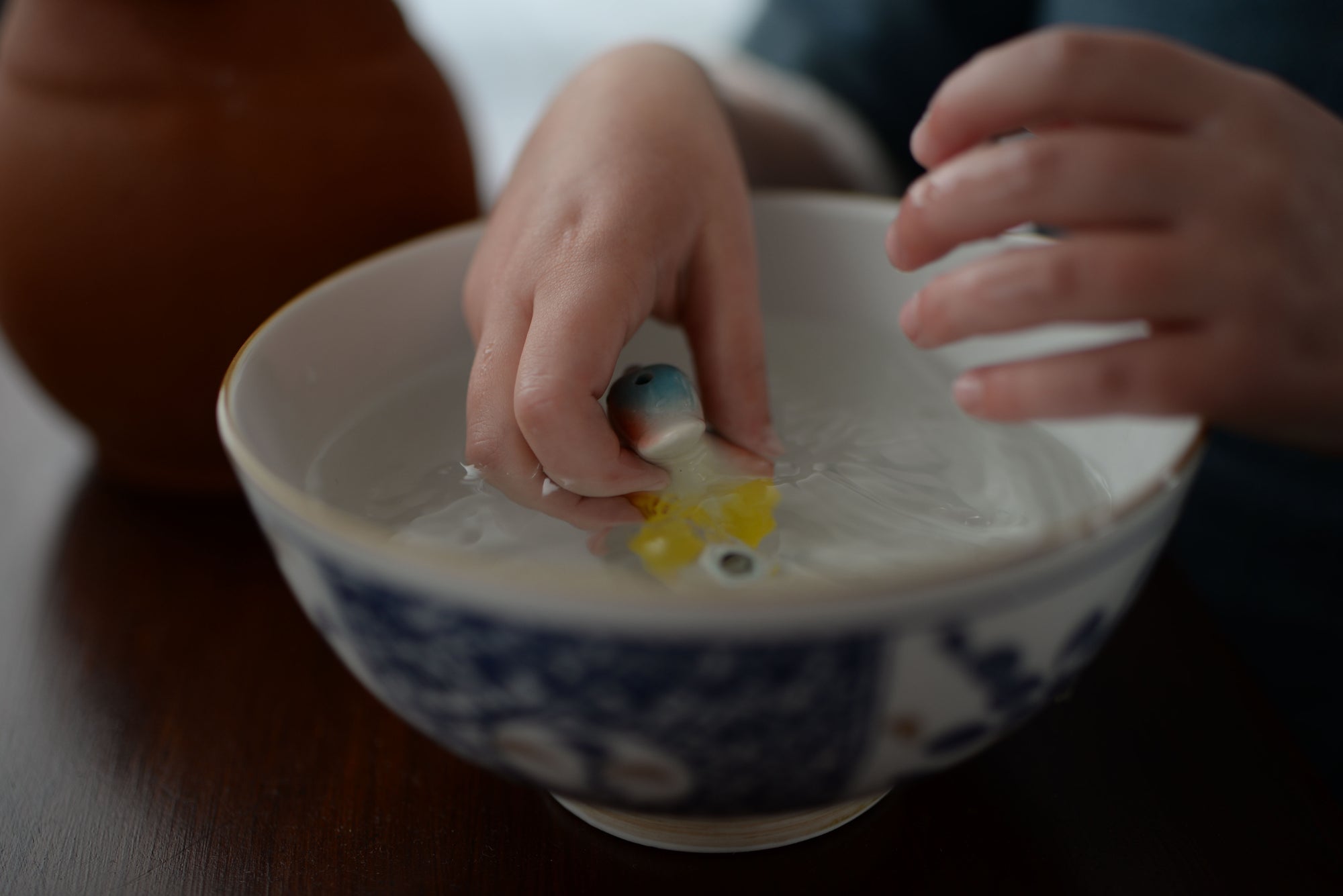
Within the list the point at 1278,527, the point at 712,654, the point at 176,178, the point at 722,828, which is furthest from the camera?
the point at 1278,527

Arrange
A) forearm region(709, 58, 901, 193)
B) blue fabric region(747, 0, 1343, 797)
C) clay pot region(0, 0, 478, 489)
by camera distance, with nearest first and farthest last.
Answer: clay pot region(0, 0, 478, 489) < blue fabric region(747, 0, 1343, 797) < forearm region(709, 58, 901, 193)

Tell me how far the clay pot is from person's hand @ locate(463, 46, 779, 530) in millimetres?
101

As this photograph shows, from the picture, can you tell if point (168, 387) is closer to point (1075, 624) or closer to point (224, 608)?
point (224, 608)

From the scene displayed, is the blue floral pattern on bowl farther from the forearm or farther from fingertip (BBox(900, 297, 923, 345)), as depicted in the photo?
the forearm

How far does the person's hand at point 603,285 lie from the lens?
36cm

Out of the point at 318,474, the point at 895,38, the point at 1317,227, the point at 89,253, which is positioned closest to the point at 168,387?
the point at 89,253

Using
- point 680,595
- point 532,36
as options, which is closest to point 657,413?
point 680,595

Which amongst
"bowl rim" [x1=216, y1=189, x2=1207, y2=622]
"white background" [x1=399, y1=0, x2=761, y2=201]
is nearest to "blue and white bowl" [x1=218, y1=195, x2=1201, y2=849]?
"bowl rim" [x1=216, y1=189, x2=1207, y2=622]

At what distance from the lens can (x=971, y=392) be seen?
0.31 meters

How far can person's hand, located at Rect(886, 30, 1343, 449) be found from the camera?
0.92ft

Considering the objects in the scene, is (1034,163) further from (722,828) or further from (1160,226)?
(722,828)

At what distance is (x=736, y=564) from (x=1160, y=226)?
0.54 feet

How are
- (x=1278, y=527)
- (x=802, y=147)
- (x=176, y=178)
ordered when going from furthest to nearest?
(x=802, y=147)
(x=1278, y=527)
(x=176, y=178)

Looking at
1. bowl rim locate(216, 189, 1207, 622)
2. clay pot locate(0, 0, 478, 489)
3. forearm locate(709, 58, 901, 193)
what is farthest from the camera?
forearm locate(709, 58, 901, 193)
